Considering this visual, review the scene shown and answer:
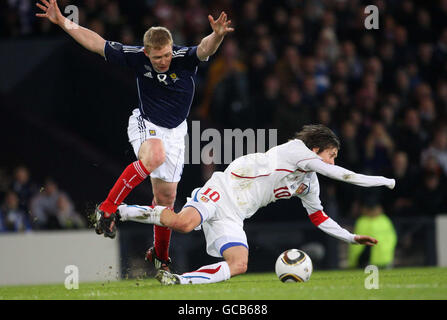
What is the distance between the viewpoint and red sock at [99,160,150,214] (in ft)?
25.8

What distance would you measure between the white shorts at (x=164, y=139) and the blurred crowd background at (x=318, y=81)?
359 centimetres

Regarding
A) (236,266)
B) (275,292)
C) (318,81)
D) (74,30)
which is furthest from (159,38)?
(318,81)

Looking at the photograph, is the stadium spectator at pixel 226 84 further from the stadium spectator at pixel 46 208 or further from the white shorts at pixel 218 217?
the white shorts at pixel 218 217

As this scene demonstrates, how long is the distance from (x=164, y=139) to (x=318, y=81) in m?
6.25

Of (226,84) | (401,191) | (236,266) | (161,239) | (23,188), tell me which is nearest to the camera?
(236,266)

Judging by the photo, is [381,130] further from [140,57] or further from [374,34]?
[140,57]

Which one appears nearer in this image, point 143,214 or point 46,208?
point 143,214

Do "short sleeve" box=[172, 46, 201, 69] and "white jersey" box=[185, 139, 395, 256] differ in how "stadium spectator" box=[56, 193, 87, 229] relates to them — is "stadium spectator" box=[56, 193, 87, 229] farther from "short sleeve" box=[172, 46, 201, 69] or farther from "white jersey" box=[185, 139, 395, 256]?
"short sleeve" box=[172, 46, 201, 69]

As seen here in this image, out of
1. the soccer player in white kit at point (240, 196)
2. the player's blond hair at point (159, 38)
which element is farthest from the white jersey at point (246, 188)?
the player's blond hair at point (159, 38)

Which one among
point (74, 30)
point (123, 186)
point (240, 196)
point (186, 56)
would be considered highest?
point (74, 30)

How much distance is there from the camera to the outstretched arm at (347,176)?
7.50 metres

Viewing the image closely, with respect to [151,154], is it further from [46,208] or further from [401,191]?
[401,191]

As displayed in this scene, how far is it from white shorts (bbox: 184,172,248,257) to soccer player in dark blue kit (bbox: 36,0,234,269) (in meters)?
0.55

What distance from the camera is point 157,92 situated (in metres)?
8.45
